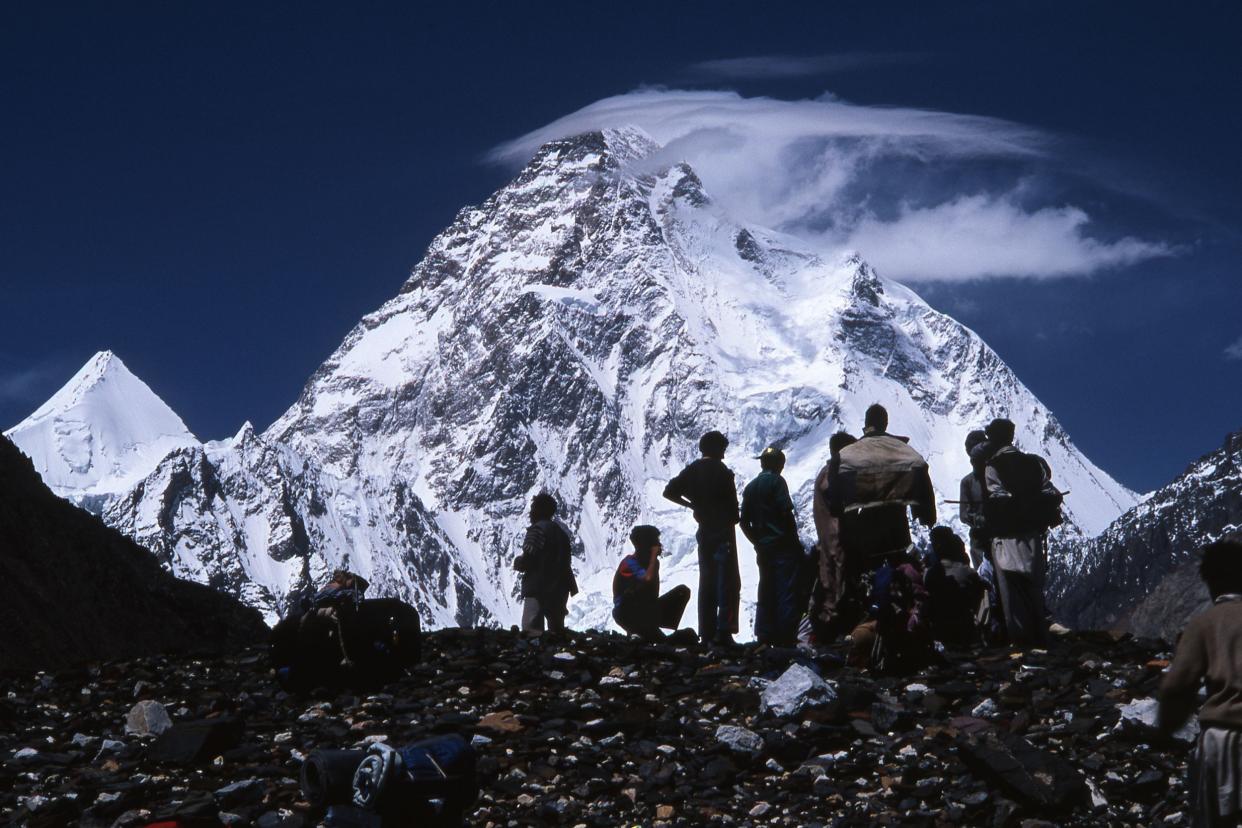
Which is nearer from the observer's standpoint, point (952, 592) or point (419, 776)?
point (419, 776)

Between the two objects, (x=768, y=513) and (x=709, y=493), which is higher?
(x=709, y=493)

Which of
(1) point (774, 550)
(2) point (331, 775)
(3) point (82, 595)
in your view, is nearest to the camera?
(2) point (331, 775)

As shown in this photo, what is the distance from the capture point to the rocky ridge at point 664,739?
10031 mm

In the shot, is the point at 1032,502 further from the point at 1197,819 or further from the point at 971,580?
the point at 1197,819

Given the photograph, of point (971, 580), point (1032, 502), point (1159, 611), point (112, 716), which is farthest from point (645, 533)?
point (1159, 611)

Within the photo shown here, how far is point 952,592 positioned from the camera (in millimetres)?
15422

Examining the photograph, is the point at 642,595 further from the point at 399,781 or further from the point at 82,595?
the point at 399,781

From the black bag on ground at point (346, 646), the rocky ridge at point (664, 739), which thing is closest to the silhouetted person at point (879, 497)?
the rocky ridge at point (664, 739)

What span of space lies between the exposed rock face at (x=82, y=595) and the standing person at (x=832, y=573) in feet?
28.9

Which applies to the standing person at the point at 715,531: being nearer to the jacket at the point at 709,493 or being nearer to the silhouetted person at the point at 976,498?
the jacket at the point at 709,493

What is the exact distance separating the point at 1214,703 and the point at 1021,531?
6467 mm

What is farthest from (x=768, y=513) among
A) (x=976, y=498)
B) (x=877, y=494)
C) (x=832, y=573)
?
(x=976, y=498)

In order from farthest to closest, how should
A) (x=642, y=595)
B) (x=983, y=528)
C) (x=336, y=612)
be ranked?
(x=642, y=595)
(x=983, y=528)
(x=336, y=612)

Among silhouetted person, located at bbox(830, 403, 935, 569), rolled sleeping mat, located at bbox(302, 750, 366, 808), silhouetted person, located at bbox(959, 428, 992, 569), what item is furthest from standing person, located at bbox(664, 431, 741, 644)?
rolled sleeping mat, located at bbox(302, 750, 366, 808)
